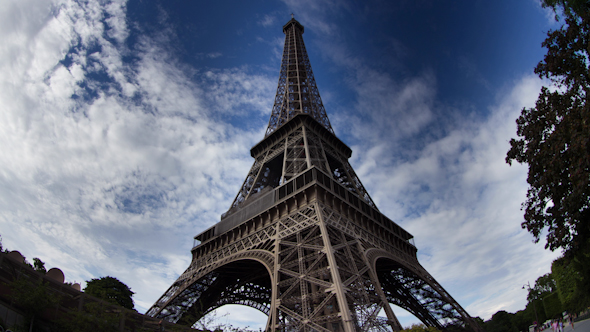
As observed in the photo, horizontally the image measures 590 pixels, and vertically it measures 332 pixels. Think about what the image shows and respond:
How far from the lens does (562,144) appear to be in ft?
40.6

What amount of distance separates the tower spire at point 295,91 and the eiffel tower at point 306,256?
4.73 meters

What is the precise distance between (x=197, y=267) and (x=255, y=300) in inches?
293

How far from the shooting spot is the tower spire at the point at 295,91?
4588cm

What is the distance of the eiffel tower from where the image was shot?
17828 millimetres

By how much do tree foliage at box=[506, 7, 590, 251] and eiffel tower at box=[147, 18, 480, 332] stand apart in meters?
8.54

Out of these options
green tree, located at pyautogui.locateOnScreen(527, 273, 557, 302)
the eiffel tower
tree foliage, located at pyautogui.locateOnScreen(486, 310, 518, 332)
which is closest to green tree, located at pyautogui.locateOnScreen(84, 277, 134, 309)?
the eiffel tower

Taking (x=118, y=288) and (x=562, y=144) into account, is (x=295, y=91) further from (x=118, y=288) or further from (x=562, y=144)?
(x=562, y=144)

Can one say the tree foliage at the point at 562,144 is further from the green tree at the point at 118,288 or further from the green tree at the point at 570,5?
the green tree at the point at 118,288

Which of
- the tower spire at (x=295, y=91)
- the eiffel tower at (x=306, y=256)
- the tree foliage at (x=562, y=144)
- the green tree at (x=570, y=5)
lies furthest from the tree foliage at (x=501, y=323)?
the green tree at (x=570, y=5)

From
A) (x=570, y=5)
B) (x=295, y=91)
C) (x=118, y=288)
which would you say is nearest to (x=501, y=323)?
(x=295, y=91)

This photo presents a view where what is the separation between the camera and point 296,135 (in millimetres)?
39125

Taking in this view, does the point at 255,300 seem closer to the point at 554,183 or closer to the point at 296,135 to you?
the point at 296,135

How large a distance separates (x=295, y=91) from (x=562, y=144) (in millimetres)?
40460

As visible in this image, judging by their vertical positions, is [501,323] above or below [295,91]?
below
